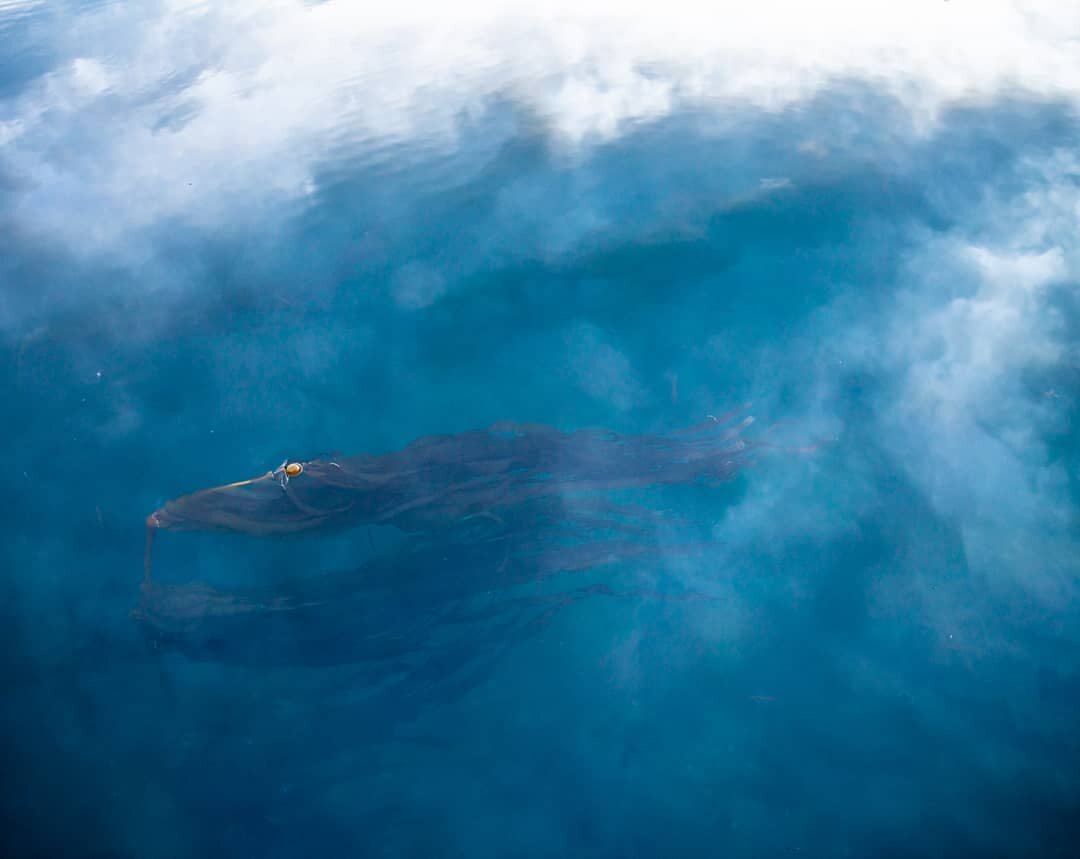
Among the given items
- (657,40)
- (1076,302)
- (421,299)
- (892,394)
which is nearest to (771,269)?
(892,394)

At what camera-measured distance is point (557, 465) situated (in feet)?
16.0

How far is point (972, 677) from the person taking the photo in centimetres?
418

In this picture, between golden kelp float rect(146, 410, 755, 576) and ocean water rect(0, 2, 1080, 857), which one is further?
golden kelp float rect(146, 410, 755, 576)

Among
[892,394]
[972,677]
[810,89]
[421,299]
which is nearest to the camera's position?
[972,677]

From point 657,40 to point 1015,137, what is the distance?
3.70 metres

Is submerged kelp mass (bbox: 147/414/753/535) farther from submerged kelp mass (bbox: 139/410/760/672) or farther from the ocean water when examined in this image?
the ocean water

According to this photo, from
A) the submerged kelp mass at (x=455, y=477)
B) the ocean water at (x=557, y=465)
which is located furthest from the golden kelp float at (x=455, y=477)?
the ocean water at (x=557, y=465)

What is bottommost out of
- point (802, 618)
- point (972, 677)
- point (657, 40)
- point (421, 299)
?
point (972, 677)

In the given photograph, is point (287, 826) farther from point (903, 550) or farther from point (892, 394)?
point (892, 394)

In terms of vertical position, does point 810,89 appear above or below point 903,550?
above

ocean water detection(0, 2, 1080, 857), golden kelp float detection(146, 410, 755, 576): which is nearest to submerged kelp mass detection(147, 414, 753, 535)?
golden kelp float detection(146, 410, 755, 576)

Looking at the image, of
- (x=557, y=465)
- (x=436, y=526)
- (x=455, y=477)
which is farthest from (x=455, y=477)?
(x=557, y=465)

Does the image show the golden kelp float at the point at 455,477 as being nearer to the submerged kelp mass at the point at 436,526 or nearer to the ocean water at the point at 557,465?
the submerged kelp mass at the point at 436,526

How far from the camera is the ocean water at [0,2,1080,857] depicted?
13.1ft
